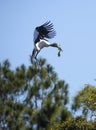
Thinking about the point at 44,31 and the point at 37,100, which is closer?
the point at 44,31

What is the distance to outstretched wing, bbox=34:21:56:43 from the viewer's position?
36.8 ft

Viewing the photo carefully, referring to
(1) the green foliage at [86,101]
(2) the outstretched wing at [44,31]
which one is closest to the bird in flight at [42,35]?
(2) the outstretched wing at [44,31]

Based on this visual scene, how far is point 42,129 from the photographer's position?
1217 cm

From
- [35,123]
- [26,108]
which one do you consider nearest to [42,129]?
[35,123]

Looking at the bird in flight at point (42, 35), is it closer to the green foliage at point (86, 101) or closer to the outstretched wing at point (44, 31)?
the outstretched wing at point (44, 31)

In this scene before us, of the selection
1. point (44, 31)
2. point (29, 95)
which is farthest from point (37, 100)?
point (44, 31)

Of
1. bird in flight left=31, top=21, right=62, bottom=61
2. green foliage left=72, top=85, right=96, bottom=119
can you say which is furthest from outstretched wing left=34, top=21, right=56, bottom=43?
green foliage left=72, top=85, right=96, bottom=119

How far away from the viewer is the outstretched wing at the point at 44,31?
1120 cm

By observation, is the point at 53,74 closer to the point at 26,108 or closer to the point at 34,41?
the point at 26,108

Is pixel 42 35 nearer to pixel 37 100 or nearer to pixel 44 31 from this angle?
pixel 44 31

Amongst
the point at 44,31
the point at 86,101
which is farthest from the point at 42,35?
the point at 86,101

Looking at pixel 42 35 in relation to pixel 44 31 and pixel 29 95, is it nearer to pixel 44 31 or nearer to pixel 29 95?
pixel 44 31

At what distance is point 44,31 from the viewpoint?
37.1 ft

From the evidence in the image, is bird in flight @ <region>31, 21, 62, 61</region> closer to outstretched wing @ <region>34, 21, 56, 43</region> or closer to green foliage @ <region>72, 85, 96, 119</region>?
outstretched wing @ <region>34, 21, 56, 43</region>
